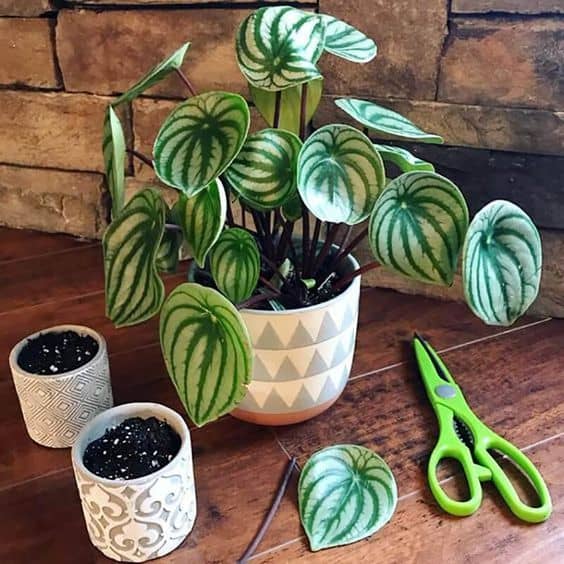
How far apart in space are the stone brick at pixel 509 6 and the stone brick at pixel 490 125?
0.11m

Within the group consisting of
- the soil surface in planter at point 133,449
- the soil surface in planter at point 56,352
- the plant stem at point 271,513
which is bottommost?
the plant stem at point 271,513

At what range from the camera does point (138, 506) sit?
0.65m

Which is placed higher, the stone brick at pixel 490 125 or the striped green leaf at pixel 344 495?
the stone brick at pixel 490 125

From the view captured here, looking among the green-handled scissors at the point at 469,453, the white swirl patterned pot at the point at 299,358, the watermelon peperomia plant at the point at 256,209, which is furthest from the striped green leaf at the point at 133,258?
the green-handled scissors at the point at 469,453

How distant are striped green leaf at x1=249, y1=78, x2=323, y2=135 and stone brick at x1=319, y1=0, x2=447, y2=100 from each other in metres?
0.19

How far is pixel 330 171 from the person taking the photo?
0.65 meters

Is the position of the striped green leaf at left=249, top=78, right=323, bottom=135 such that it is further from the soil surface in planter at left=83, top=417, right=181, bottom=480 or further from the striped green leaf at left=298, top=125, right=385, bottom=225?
the soil surface in planter at left=83, top=417, right=181, bottom=480

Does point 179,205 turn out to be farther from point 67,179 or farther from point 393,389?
point 67,179

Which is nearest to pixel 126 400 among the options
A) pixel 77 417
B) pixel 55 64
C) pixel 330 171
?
pixel 77 417

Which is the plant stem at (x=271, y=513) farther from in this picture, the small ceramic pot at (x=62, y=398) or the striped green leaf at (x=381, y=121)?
the striped green leaf at (x=381, y=121)

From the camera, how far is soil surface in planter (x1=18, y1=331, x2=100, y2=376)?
0.79 metres

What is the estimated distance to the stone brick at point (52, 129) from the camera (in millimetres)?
1141

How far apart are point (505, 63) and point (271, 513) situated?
1.95 ft

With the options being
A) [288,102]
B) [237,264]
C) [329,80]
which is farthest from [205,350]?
[329,80]
